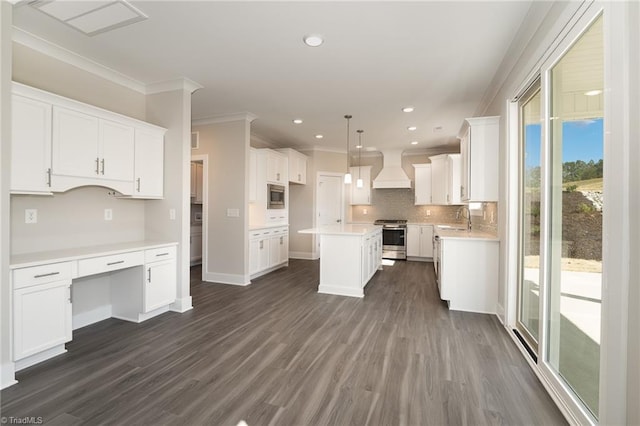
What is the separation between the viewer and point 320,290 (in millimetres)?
4379

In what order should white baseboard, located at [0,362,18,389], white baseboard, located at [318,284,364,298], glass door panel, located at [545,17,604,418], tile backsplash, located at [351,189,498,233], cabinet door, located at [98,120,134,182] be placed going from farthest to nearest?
tile backsplash, located at [351,189,498,233] < white baseboard, located at [318,284,364,298] < cabinet door, located at [98,120,134,182] < white baseboard, located at [0,362,18,389] < glass door panel, located at [545,17,604,418]

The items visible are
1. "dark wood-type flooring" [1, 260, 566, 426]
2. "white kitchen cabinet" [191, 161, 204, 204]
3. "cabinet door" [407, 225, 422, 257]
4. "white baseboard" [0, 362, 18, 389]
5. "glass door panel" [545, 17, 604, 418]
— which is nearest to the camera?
"glass door panel" [545, 17, 604, 418]

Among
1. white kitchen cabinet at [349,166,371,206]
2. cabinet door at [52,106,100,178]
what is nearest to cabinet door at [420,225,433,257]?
white kitchen cabinet at [349,166,371,206]

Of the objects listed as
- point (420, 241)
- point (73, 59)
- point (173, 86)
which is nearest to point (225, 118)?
point (173, 86)

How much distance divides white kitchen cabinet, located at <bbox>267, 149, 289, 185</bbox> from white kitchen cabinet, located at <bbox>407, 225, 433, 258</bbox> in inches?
128

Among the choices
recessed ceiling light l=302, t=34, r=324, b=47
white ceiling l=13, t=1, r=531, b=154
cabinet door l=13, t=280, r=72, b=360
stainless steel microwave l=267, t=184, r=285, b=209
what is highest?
white ceiling l=13, t=1, r=531, b=154

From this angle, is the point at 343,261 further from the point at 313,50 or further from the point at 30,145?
the point at 30,145

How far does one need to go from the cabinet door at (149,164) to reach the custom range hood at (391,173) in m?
5.18

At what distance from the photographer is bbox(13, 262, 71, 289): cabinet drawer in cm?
218

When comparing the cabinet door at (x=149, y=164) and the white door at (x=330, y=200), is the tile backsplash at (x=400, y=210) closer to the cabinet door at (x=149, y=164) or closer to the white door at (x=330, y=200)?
the white door at (x=330, y=200)

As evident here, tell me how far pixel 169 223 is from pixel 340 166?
4.93 meters

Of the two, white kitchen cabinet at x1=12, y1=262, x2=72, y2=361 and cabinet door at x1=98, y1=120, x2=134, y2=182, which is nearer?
white kitchen cabinet at x1=12, y1=262, x2=72, y2=361

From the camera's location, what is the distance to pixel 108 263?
2.80 metres

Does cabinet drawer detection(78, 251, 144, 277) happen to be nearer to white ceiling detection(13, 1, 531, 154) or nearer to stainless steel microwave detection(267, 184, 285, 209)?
white ceiling detection(13, 1, 531, 154)
